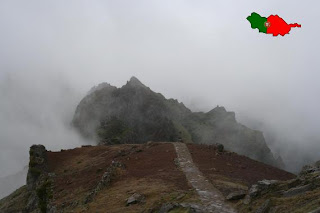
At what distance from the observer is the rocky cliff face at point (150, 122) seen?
13088 cm

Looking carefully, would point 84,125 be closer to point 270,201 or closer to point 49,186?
point 49,186

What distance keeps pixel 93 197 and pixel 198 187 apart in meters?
9.93

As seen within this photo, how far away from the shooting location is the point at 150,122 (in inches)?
5413

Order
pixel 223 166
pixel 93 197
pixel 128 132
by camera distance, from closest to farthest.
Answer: pixel 93 197 → pixel 223 166 → pixel 128 132

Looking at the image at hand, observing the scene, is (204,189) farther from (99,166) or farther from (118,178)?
(99,166)

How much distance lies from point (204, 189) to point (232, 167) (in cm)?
1140

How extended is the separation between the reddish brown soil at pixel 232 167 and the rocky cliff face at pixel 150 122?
78450 millimetres

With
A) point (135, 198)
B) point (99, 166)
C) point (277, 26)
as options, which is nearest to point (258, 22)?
point (277, 26)

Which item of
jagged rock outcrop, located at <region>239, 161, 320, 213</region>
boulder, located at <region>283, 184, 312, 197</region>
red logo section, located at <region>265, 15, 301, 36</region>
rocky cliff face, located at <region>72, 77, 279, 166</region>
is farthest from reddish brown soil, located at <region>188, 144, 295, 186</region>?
rocky cliff face, located at <region>72, 77, 279, 166</region>

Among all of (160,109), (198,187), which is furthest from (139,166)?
(160,109)

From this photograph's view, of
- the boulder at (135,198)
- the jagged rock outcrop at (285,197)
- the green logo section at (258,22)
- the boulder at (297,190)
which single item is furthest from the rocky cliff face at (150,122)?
the green logo section at (258,22)

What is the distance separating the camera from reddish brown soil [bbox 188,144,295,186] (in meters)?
30.8

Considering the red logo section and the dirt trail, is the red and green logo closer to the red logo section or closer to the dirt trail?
the red logo section

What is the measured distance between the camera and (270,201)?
16.0 m
